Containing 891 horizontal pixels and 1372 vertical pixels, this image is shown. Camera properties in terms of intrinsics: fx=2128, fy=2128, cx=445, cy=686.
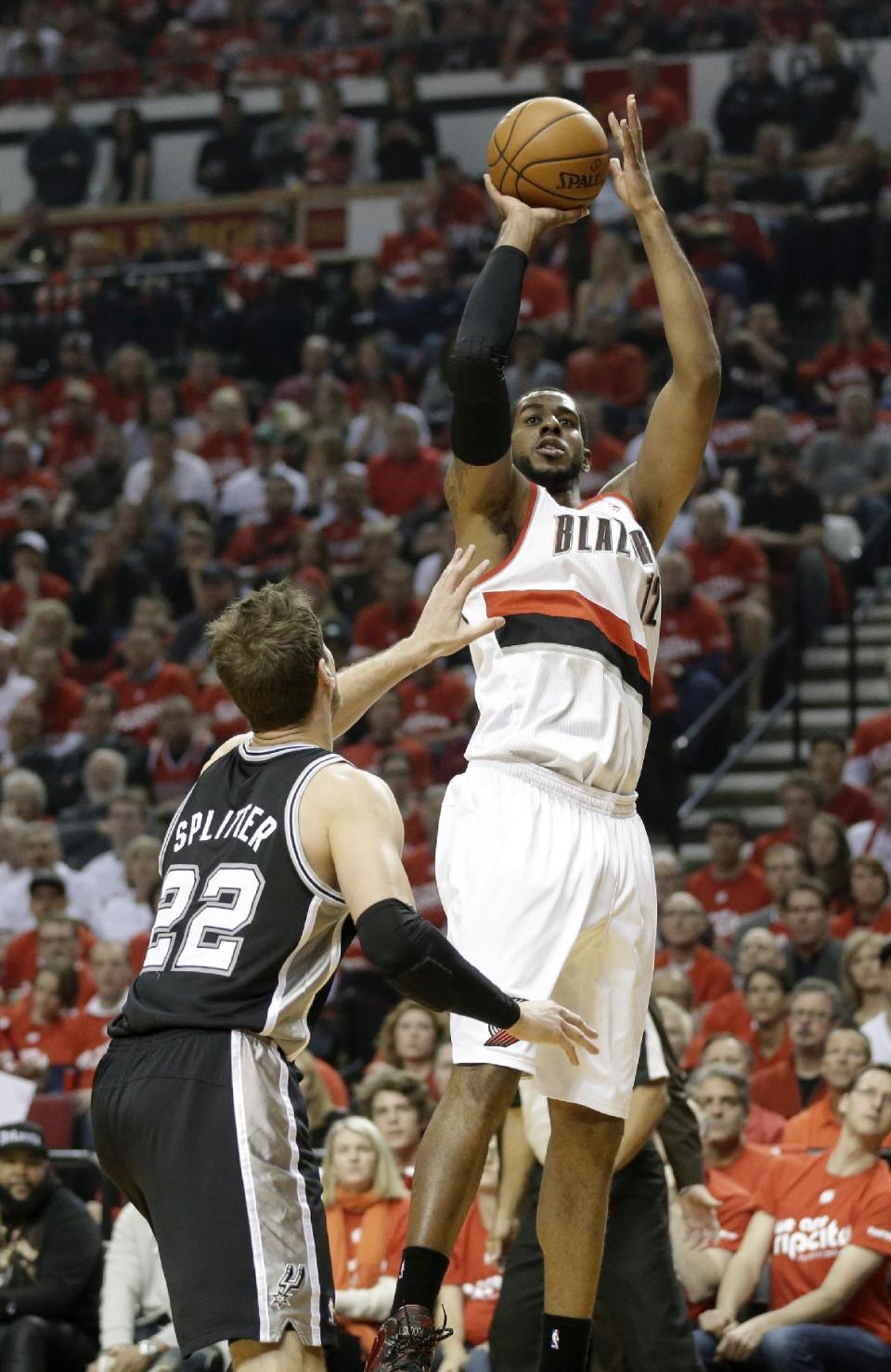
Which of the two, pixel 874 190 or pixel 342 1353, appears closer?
pixel 342 1353

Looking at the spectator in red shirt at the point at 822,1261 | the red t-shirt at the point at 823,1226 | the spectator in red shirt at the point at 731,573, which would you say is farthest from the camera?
the spectator in red shirt at the point at 731,573

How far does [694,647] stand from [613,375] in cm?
304

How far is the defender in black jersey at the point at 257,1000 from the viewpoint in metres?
4.13

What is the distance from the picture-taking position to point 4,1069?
10.2m

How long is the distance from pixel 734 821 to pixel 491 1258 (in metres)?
3.70

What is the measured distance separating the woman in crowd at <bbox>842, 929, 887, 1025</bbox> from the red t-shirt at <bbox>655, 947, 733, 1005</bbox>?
80cm

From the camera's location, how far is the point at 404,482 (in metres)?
14.4

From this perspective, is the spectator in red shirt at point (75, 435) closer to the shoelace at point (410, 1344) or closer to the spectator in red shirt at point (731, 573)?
the spectator in red shirt at point (731, 573)

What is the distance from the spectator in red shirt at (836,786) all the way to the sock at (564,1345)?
6124 millimetres

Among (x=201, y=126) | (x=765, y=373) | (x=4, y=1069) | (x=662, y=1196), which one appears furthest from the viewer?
(x=201, y=126)

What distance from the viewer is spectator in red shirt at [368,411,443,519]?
1426cm

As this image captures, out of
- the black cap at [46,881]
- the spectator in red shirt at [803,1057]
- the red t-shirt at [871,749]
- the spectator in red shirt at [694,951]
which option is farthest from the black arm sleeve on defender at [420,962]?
the black cap at [46,881]

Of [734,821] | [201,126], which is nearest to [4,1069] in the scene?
[734,821]

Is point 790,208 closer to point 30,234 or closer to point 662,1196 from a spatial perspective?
point 30,234
